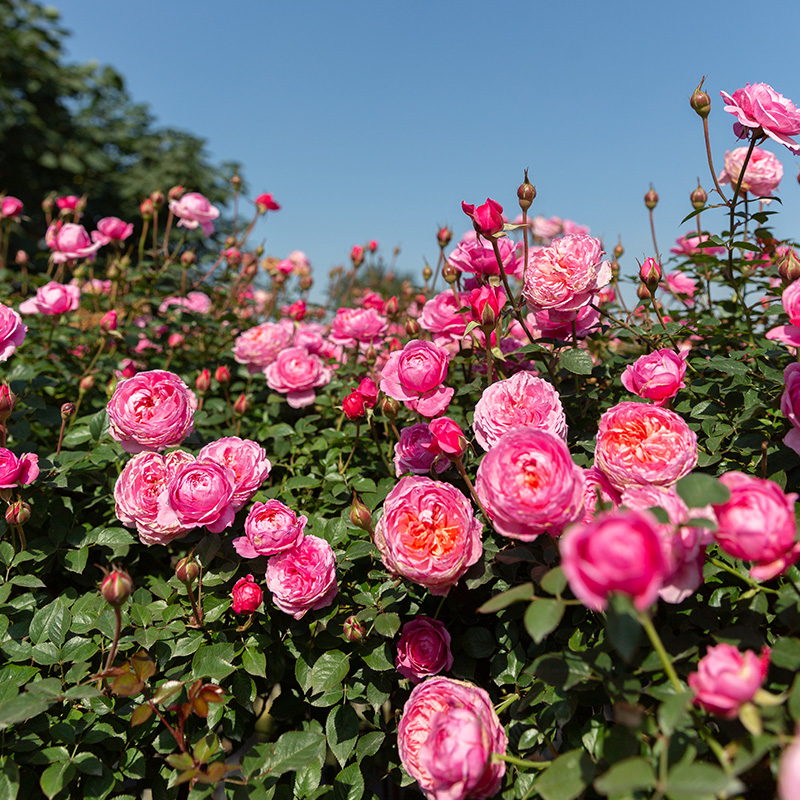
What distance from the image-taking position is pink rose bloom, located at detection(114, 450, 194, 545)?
1198mm

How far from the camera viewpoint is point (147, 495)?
1.22 meters

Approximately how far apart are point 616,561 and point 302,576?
0.75 metres

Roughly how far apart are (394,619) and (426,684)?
13 centimetres

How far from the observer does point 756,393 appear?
122cm

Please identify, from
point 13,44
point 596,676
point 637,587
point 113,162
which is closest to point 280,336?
point 596,676

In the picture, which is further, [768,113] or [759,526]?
[768,113]

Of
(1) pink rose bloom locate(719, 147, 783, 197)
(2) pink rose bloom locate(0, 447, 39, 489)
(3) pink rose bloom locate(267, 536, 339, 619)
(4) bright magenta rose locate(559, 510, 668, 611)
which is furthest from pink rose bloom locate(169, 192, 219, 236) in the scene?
(4) bright magenta rose locate(559, 510, 668, 611)

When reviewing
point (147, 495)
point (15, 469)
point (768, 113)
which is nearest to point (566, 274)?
point (768, 113)

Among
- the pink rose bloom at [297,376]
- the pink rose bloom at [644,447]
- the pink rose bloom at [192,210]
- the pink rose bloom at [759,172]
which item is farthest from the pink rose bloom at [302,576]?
the pink rose bloom at [192,210]

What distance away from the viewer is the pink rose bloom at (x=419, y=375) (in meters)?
1.15

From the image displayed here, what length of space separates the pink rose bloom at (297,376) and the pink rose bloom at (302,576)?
82 centimetres

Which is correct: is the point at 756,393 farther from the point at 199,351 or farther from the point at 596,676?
the point at 199,351

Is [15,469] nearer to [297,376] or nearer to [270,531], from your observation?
[270,531]

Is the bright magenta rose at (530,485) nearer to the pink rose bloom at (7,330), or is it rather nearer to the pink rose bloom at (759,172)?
the pink rose bloom at (7,330)
